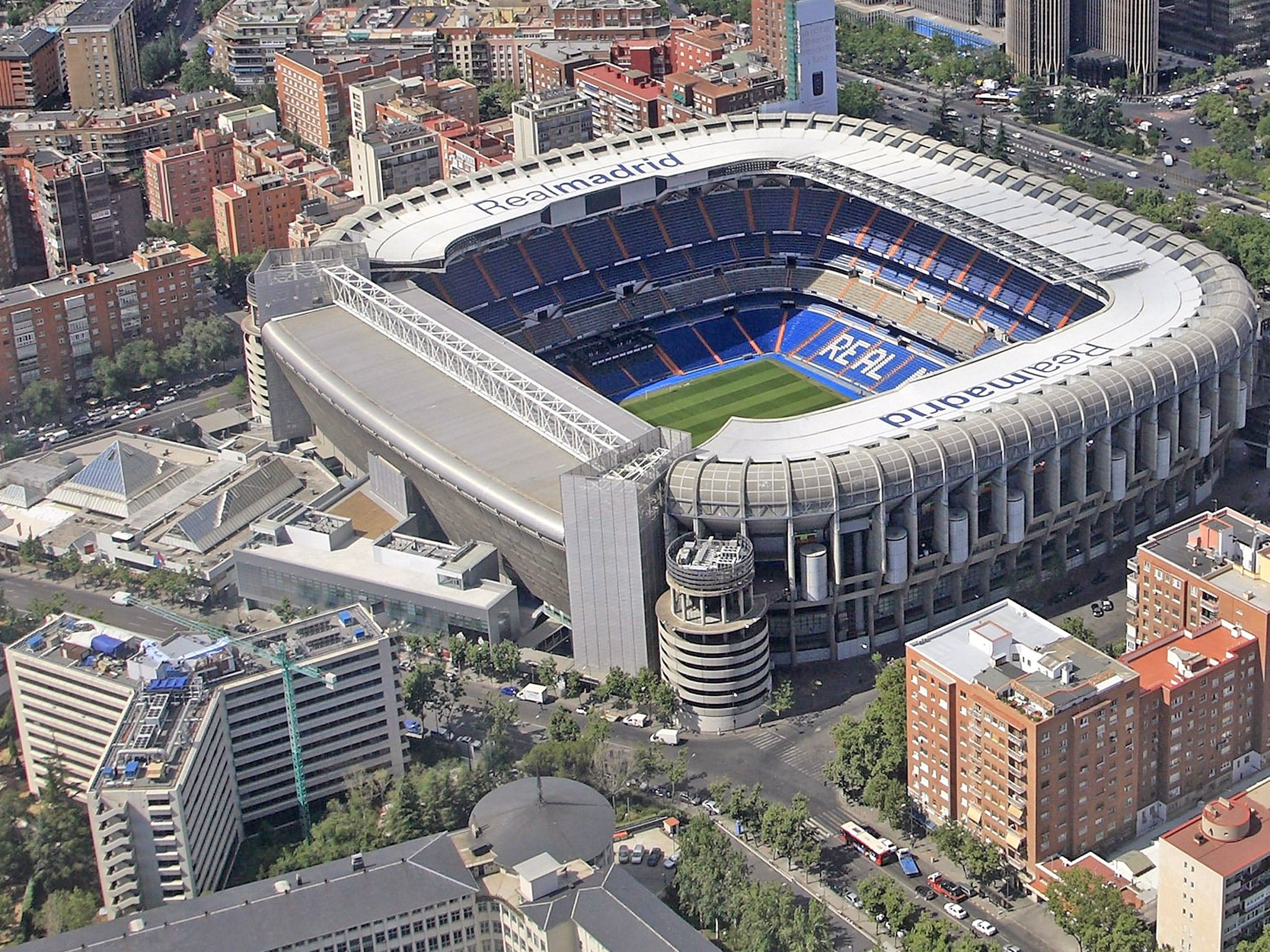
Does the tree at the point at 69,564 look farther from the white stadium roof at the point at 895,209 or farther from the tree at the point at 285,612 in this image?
the white stadium roof at the point at 895,209

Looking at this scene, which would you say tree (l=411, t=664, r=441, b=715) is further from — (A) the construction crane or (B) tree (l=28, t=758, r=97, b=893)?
(B) tree (l=28, t=758, r=97, b=893)

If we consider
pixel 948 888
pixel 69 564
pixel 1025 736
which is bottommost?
pixel 948 888

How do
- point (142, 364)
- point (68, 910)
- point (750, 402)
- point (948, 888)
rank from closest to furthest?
point (68, 910)
point (948, 888)
point (750, 402)
point (142, 364)

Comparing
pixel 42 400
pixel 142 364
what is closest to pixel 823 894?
pixel 42 400

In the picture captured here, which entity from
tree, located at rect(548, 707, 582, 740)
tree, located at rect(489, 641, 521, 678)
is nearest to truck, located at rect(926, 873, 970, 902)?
tree, located at rect(548, 707, 582, 740)

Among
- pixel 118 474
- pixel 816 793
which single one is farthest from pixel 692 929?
pixel 118 474

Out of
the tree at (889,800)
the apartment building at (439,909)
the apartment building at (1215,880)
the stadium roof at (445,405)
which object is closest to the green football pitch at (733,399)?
the stadium roof at (445,405)

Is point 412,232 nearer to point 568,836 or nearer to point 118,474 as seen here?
point 118,474

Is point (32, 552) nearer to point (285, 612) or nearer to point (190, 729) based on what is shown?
point (285, 612)
